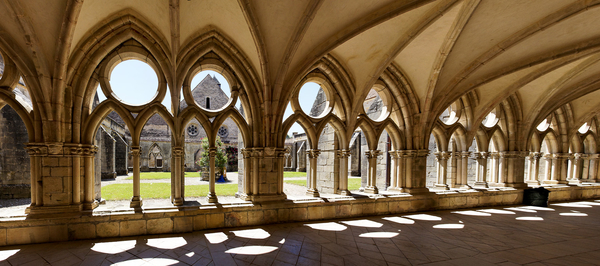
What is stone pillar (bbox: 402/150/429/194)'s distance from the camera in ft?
20.1

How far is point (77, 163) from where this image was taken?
397 centimetres

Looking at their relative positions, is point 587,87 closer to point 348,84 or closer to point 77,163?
point 348,84

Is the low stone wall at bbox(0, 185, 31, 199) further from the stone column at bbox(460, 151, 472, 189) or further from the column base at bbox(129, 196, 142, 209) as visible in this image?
the stone column at bbox(460, 151, 472, 189)

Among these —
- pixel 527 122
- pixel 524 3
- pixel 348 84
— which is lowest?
pixel 527 122

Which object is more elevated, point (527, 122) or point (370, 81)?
point (370, 81)

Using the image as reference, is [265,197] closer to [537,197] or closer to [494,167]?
[494,167]

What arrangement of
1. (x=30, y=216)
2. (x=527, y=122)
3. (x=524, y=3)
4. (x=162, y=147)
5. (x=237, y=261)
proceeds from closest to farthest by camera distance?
(x=237, y=261)
(x=30, y=216)
(x=524, y=3)
(x=527, y=122)
(x=162, y=147)

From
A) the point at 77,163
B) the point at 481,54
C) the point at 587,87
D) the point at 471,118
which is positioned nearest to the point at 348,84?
the point at 481,54

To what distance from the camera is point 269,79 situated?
4.72m

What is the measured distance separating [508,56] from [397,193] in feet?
12.3

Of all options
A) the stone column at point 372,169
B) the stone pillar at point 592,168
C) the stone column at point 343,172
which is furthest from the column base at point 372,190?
the stone pillar at point 592,168

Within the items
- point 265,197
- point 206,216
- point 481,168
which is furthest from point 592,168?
point 206,216

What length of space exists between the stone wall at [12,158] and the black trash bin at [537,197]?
13.2m

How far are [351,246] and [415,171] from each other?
3.31 meters
